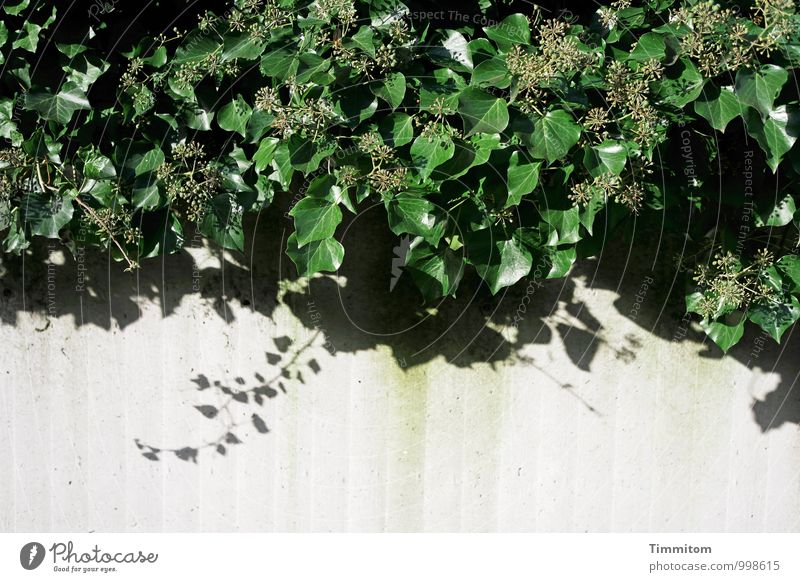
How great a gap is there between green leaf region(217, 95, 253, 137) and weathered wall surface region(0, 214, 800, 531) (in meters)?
0.54

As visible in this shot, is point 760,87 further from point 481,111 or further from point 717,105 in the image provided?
point 481,111

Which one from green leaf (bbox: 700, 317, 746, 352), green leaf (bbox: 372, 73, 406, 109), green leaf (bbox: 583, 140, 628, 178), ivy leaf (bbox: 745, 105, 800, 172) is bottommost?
green leaf (bbox: 700, 317, 746, 352)

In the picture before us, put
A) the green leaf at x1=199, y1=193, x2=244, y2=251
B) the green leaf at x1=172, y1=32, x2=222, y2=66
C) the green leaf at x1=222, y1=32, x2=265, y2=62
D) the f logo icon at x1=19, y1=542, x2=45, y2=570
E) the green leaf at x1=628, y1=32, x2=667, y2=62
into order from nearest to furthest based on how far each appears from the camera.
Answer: the green leaf at x1=628, y1=32, x2=667, y2=62 < the green leaf at x1=222, y1=32, x2=265, y2=62 < the green leaf at x1=172, y1=32, x2=222, y2=66 < the green leaf at x1=199, y1=193, x2=244, y2=251 < the f logo icon at x1=19, y1=542, x2=45, y2=570

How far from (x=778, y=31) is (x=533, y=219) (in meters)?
0.91

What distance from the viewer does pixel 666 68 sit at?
7.73 feet

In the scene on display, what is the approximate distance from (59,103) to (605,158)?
1.87 metres

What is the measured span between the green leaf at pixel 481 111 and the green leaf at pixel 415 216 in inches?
10.7

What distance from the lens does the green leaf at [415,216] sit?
7.81 ft

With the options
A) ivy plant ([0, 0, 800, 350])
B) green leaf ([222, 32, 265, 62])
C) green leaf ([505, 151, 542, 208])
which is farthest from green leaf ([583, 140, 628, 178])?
green leaf ([222, 32, 265, 62])

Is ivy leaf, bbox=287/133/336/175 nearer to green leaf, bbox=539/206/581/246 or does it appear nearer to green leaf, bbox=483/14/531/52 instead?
green leaf, bbox=483/14/531/52

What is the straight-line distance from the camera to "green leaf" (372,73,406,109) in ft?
7.54

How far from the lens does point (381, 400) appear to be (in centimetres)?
308

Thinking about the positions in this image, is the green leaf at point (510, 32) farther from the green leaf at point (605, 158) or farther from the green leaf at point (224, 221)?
the green leaf at point (224, 221)

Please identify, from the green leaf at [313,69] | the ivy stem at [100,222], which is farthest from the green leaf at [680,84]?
the ivy stem at [100,222]
